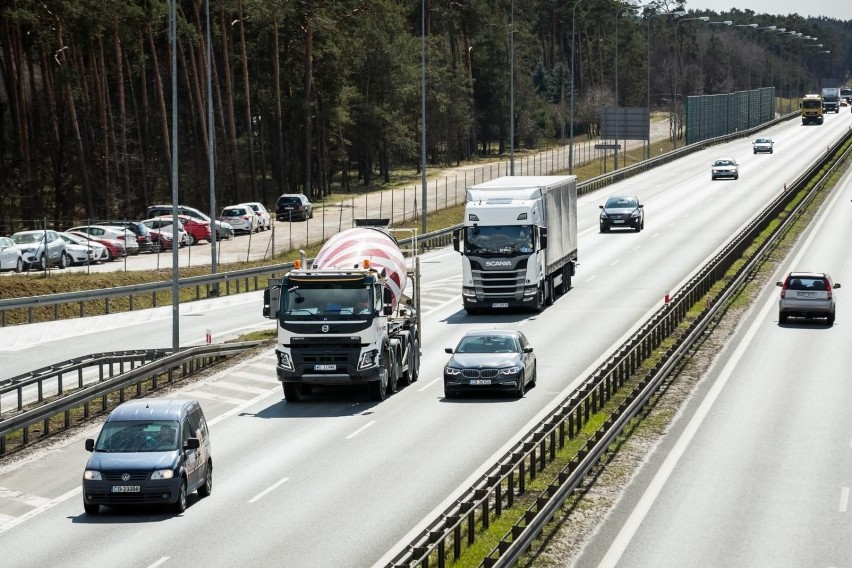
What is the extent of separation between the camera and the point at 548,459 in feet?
83.8

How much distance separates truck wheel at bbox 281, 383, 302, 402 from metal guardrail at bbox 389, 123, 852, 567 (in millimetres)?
6602

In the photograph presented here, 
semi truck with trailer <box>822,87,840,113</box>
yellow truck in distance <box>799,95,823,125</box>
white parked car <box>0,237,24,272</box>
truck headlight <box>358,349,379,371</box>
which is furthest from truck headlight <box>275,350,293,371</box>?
semi truck with trailer <box>822,87,840,113</box>

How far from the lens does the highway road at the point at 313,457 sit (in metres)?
20.7

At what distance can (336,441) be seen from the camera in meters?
28.8

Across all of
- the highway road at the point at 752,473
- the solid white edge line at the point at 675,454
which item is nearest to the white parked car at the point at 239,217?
the solid white edge line at the point at 675,454

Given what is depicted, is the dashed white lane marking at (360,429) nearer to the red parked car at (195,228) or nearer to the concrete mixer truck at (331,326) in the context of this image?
the concrete mixer truck at (331,326)

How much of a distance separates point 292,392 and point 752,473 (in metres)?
11.8

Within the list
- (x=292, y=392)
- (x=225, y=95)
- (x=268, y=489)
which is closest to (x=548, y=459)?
(x=268, y=489)

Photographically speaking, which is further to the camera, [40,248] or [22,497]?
[40,248]

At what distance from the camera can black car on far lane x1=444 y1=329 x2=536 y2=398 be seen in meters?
33.1

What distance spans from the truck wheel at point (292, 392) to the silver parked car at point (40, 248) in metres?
28.3

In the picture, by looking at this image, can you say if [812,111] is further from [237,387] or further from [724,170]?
[237,387]

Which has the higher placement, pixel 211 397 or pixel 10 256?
pixel 10 256

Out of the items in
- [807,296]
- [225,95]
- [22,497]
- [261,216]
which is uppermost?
[225,95]
